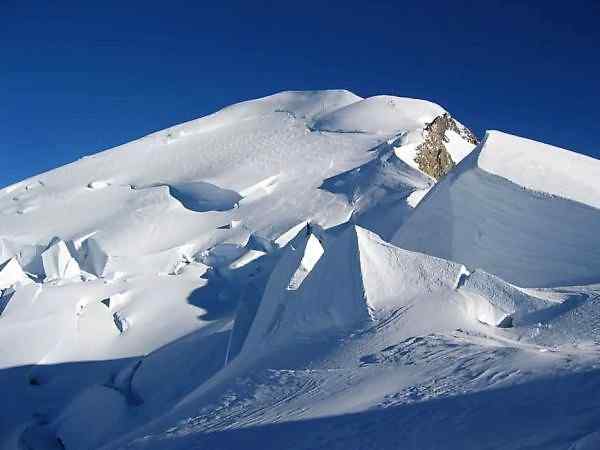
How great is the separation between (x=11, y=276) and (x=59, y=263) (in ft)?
3.49

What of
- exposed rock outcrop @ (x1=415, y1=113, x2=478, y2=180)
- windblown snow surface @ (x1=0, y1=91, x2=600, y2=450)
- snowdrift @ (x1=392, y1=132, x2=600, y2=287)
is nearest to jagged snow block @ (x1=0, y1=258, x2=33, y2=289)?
windblown snow surface @ (x1=0, y1=91, x2=600, y2=450)

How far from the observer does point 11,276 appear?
12.9 meters

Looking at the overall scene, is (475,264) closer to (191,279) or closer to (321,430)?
(321,430)

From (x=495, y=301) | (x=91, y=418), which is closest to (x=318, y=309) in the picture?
(x=495, y=301)

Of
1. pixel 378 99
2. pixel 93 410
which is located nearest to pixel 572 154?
pixel 93 410

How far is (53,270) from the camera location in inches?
531

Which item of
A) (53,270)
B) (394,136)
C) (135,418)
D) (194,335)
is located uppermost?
(394,136)

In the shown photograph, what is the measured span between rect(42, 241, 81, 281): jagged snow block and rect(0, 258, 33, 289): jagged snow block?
1.65 feet

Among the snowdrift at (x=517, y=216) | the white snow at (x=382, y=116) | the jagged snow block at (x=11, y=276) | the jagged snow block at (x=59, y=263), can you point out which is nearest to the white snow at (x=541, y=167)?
the snowdrift at (x=517, y=216)

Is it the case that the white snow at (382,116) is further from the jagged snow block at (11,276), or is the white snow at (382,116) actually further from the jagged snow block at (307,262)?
the jagged snow block at (307,262)

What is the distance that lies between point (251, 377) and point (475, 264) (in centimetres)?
390

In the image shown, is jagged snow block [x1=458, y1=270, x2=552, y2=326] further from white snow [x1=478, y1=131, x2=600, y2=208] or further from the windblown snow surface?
white snow [x1=478, y1=131, x2=600, y2=208]

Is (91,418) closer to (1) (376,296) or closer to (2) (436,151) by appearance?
(1) (376,296)

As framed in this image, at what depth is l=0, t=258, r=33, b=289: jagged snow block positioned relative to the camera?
1266cm
